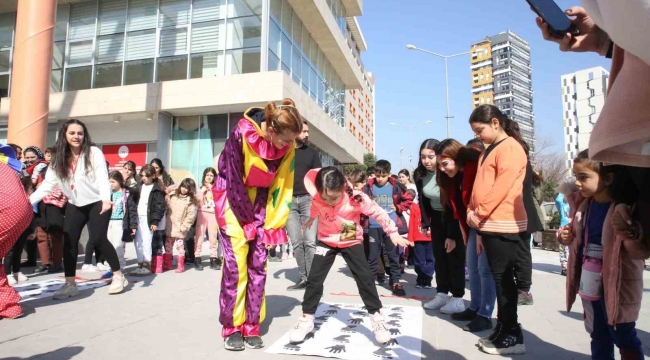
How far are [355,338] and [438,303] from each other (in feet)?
4.68

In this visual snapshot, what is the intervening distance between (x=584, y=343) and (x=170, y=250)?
587 centimetres

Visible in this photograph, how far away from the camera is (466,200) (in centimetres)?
345

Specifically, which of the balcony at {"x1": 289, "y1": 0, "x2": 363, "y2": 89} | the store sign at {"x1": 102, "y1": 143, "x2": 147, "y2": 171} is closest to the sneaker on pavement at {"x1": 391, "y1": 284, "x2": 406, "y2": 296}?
the store sign at {"x1": 102, "y1": 143, "x2": 147, "y2": 171}

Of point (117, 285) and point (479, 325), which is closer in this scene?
point (479, 325)

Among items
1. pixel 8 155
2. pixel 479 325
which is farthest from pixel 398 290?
pixel 8 155

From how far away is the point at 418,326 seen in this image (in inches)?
135

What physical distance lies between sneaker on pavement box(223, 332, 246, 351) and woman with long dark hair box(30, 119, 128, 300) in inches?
92.8

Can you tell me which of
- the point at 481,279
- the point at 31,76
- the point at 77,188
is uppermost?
the point at 31,76

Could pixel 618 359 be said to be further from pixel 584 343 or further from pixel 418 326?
pixel 418 326

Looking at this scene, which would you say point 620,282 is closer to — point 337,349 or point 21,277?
point 337,349

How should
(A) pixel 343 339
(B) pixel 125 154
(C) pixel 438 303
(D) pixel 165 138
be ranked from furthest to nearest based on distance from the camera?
(B) pixel 125 154, (D) pixel 165 138, (C) pixel 438 303, (A) pixel 343 339

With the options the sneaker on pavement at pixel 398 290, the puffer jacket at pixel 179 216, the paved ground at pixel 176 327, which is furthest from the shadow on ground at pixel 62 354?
the puffer jacket at pixel 179 216

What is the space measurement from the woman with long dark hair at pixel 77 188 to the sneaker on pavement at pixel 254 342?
2421mm

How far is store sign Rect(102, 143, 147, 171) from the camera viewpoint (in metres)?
15.2
